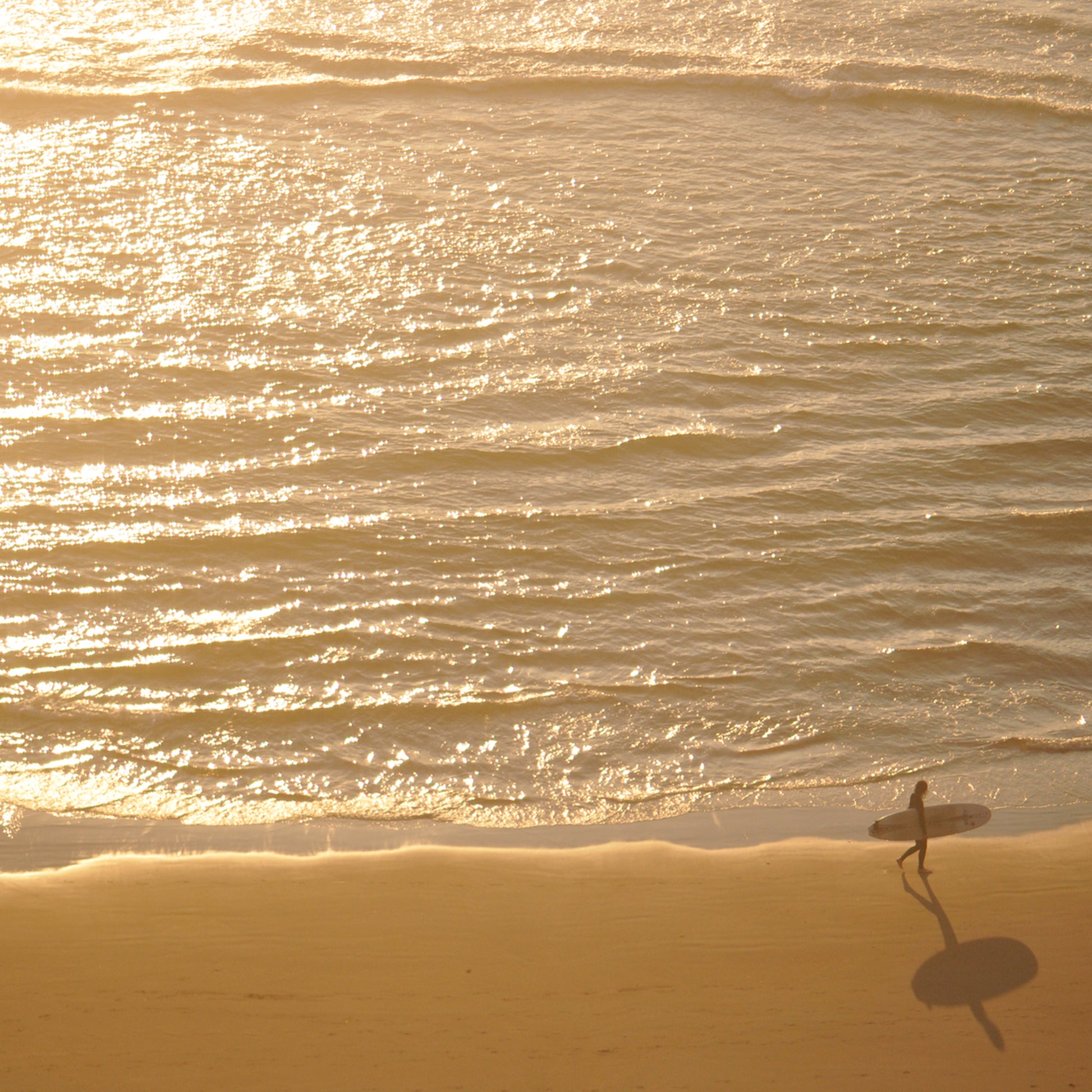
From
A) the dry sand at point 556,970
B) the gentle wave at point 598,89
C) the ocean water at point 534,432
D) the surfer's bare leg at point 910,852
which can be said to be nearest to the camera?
the dry sand at point 556,970

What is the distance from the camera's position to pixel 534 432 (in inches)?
412

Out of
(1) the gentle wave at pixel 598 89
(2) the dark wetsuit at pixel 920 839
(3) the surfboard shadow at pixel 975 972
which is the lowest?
(3) the surfboard shadow at pixel 975 972

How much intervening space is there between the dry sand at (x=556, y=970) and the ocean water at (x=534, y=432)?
61 cm

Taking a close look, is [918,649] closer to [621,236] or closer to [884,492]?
[884,492]

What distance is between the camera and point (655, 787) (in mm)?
7430

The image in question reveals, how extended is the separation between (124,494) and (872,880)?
6.13 m

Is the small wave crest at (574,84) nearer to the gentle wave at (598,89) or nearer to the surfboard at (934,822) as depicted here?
the gentle wave at (598,89)

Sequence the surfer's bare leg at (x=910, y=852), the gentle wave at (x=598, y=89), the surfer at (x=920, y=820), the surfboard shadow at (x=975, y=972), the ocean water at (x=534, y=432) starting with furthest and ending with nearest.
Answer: the gentle wave at (x=598, y=89)
the ocean water at (x=534, y=432)
the surfer's bare leg at (x=910, y=852)
the surfer at (x=920, y=820)
the surfboard shadow at (x=975, y=972)

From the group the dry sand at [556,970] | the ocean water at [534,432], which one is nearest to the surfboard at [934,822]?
the dry sand at [556,970]

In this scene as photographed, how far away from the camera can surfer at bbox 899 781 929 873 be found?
20.8 ft

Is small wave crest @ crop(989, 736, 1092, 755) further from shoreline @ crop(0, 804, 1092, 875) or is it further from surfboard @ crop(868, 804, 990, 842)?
surfboard @ crop(868, 804, 990, 842)

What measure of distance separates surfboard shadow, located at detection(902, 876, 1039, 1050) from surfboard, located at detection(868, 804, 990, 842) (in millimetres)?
479

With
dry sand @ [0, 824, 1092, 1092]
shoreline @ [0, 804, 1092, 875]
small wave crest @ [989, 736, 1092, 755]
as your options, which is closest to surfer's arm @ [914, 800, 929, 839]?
dry sand @ [0, 824, 1092, 1092]

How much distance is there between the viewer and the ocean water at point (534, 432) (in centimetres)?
771
